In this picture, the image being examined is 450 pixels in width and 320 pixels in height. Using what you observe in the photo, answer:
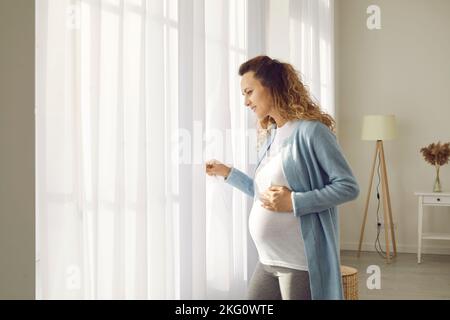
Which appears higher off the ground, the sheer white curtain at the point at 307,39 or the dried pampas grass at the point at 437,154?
the sheer white curtain at the point at 307,39

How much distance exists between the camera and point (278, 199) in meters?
1.99

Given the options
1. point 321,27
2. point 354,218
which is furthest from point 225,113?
point 354,218

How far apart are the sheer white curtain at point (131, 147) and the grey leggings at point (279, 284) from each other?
0.44 meters

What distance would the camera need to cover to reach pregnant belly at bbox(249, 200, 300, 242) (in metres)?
2.01

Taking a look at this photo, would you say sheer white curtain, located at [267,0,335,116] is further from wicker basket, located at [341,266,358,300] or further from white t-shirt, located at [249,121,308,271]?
white t-shirt, located at [249,121,308,271]

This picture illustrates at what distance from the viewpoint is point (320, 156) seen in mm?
1946

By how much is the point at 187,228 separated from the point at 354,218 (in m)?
4.40

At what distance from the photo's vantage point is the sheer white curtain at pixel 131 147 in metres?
1.80
